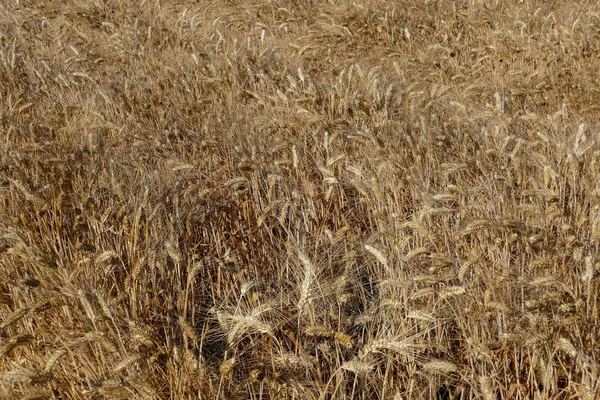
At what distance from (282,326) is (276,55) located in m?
3.42

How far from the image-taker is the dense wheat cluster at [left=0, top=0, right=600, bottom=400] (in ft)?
5.53

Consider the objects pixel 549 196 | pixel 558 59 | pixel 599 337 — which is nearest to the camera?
pixel 599 337

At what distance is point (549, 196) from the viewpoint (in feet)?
6.40

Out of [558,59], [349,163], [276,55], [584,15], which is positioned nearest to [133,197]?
[349,163]

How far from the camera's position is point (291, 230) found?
2.62 metres

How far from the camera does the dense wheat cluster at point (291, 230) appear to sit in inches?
66.3

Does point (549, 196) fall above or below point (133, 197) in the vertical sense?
above

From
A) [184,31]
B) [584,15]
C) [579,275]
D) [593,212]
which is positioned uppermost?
[584,15]

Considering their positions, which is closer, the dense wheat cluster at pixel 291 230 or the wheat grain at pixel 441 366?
the wheat grain at pixel 441 366

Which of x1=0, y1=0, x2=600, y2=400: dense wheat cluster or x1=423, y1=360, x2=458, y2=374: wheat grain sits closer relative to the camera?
x1=423, y1=360, x2=458, y2=374: wheat grain

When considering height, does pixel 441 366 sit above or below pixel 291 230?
above

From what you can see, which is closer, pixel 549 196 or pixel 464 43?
pixel 549 196

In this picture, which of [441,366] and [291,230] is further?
[291,230]

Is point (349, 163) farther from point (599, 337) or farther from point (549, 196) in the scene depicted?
point (599, 337)
